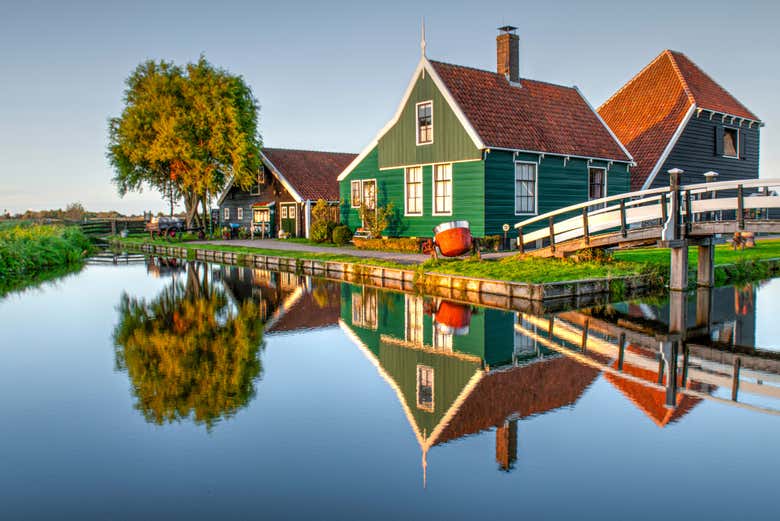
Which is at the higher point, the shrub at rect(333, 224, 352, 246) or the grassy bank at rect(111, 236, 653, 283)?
the shrub at rect(333, 224, 352, 246)

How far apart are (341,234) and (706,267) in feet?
51.7

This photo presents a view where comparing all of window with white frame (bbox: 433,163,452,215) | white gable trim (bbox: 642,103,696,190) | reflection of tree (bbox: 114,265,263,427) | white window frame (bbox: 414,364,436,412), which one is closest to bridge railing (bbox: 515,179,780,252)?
window with white frame (bbox: 433,163,452,215)

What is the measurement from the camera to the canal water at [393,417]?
14.8ft

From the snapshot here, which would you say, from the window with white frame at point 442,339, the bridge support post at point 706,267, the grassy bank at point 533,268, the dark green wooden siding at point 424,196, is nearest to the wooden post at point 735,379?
the window with white frame at point 442,339

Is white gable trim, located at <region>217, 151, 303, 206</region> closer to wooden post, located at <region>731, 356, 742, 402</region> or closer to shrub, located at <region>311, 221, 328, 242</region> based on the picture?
shrub, located at <region>311, 221, 328, 242</region>

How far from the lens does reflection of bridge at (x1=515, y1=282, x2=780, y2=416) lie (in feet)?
23.1

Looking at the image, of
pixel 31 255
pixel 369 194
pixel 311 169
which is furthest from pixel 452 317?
pixel 311 169

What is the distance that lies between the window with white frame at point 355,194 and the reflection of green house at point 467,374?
16.1 m

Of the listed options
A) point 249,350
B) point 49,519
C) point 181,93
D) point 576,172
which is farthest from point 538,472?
point 181,93

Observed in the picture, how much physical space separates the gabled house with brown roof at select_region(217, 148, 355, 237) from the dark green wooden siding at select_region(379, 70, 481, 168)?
332 inches

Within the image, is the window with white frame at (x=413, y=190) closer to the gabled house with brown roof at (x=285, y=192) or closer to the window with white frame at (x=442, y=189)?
the window with white frame at (x=442, y=189)

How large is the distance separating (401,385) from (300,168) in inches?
1281

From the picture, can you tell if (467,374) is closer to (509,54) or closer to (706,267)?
(706,267)

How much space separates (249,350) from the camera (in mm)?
9180
